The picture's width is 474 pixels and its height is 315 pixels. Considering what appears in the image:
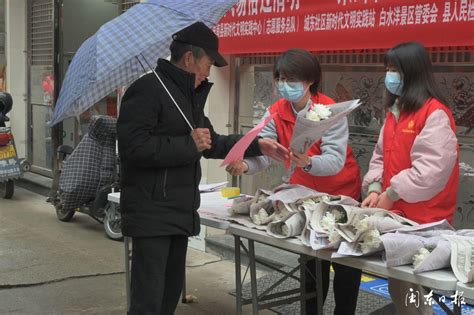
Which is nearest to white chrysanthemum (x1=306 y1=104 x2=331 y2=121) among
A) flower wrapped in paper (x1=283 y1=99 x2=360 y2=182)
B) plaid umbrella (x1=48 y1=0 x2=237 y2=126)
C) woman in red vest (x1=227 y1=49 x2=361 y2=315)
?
flower wrapped in paper (x1=283 y1=99 x2=360 y2=182)

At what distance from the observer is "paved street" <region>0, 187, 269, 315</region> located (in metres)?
4.70

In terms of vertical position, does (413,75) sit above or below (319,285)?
above

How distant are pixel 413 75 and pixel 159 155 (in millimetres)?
1257

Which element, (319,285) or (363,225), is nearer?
(363,225)

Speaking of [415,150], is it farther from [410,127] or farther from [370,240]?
[370,240]

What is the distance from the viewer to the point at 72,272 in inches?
214

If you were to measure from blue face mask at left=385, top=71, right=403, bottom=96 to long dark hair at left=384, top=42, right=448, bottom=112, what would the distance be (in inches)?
0.9

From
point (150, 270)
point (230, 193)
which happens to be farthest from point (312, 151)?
point (150, 270)

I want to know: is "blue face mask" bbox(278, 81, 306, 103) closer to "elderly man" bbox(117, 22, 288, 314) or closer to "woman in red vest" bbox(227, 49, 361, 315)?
"woman in red vest" bbox(227, 49, 361, 315)

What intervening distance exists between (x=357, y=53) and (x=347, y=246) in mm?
2764

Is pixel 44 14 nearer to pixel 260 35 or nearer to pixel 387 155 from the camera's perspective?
pixel 260 35

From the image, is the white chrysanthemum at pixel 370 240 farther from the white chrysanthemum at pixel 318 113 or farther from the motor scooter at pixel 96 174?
the motor scooter at pixel 96 174

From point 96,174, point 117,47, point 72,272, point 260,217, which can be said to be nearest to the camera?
point 117,47

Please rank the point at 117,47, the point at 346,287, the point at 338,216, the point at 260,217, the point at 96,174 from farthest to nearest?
1. the point at 96,174
2. the point at 346,287
3. the point at 260,217
4. the point at 117,47
5. the point at 338,216
